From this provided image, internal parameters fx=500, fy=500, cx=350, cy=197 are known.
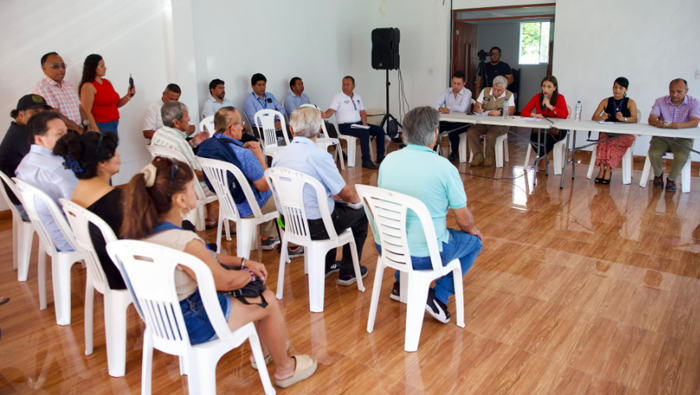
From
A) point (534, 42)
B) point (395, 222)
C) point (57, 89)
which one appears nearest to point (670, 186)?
point (395, 222)

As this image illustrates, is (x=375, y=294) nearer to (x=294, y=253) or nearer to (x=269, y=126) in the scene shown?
(x=294, y=253)

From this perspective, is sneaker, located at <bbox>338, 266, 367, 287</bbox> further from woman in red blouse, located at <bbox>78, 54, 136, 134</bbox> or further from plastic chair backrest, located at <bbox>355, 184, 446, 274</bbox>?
woman in red blouse, located at <bbox>78, 54, 136, 134</bbox>

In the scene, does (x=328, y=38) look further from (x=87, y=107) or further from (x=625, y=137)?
(x=625, y=137)

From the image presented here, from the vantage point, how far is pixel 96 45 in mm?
5293

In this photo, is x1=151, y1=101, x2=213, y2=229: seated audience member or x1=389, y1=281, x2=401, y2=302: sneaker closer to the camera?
x1=389, y1=281, x2=401, y2=302: sneaker

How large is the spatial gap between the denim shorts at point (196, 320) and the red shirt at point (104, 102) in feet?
13.1

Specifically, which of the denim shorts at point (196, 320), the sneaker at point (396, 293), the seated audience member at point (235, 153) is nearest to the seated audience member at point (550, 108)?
the sneaker at point (396, 293)

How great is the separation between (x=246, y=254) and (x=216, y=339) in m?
1.48

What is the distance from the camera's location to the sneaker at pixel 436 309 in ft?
8.80

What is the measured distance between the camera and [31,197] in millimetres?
2549

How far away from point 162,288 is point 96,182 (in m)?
0.79

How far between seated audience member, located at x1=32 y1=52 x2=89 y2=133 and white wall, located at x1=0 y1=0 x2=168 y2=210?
0.29 meters

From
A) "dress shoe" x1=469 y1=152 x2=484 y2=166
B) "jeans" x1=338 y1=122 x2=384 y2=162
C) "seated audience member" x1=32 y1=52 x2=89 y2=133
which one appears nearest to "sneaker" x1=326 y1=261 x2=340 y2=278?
"seated audience member" x1=32 y1=52 x2=89 y2=133

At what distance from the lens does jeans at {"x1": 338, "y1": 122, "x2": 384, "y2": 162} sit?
668 cm
